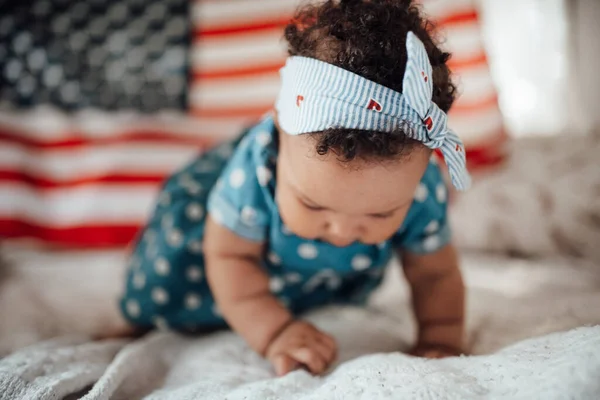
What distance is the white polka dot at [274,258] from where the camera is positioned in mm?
821

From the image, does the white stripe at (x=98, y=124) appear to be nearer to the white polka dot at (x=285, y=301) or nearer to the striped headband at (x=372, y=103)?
the white polka dot at (x=285, y=301)

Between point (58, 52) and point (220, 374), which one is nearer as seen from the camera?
point (220, 374)

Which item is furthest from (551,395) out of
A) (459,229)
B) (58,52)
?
(58,52)

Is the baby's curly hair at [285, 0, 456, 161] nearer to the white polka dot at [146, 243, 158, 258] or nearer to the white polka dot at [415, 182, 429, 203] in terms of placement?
the white polka dot at [415, 182, 429, 203]

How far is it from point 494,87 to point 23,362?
124 cm

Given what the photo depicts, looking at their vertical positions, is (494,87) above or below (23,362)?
above

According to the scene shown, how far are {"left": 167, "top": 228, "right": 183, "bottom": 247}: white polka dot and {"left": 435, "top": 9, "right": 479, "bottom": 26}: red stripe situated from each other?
2.99 ft

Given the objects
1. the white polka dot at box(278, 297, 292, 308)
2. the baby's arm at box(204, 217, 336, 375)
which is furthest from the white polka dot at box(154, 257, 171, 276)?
the white polka dot at box(278, 297, 292, 308)

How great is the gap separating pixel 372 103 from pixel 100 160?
0.98m

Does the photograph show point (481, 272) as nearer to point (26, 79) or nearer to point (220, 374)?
point (220, 374)

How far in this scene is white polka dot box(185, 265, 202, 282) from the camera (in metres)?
0.89

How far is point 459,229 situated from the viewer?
44.4 inches

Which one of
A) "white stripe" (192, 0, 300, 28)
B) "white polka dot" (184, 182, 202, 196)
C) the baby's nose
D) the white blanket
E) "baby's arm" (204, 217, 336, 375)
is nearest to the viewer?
the white blanket

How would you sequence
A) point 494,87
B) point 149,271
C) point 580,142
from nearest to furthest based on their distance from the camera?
A: 1. point 149,271
2. point 580,142
3. point 494,87
